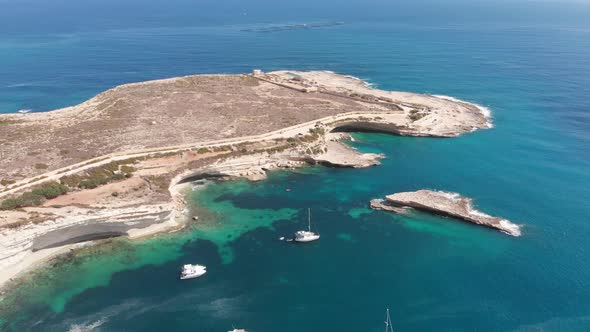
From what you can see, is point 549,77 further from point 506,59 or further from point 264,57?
point 264,57

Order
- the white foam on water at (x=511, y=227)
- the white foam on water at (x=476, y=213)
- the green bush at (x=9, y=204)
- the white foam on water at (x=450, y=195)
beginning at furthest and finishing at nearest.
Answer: the white foam on water at (x=450, y=195), the white foam on water at (x=476, y=213), the white foam on water at (x=511, y=227), the green bush at (x=9, y=204)

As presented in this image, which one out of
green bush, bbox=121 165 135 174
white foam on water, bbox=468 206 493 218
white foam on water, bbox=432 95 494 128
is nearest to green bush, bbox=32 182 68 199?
green bush, bbox=121 165 135 174

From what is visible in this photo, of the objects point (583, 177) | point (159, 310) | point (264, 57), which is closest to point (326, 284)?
point (159, 310)

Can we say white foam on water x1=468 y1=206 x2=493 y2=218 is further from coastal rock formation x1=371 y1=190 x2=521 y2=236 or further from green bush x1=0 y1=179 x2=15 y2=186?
green bush x1=0 y1=179 x2=15 y2=186

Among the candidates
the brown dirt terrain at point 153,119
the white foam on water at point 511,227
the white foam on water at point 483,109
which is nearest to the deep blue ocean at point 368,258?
the white foam on water at point 511,227

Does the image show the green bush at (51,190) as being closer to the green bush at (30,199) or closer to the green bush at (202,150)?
the green bush at (30,199)
